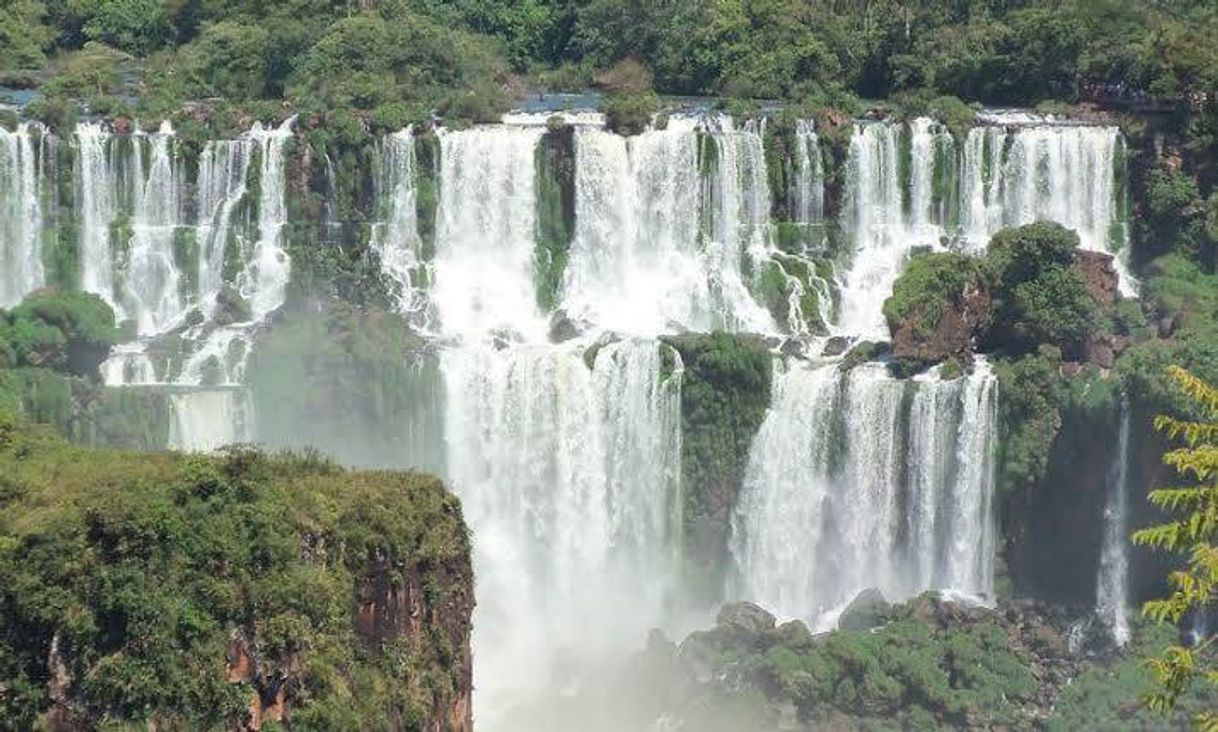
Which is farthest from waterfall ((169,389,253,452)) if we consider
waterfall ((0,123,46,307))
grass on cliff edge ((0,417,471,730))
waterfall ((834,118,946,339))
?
grass on cliff edge ((0,417,471,730))

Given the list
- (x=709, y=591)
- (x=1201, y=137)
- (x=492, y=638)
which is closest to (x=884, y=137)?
(x=1201, y=137)

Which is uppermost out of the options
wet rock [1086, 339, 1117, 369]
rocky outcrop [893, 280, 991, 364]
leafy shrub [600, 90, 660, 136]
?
leafy shrub [600, 90, 660, 136]

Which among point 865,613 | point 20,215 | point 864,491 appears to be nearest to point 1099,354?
point 864,491

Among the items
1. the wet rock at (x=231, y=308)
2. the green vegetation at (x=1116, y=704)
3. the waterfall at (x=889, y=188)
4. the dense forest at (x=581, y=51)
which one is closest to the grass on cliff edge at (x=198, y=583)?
the green vegetation at (x=1116, y=704)

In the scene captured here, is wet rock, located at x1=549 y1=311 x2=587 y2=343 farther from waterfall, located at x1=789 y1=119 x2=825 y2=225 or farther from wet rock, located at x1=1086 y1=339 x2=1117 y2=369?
wet rock, located at x1=1086 y1=339 x2=1117 y2=369

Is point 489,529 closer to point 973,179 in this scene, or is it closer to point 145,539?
point 973,179

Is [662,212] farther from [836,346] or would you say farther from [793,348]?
[836,346]

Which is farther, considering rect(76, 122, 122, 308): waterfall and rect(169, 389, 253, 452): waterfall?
rect(76, 122, 122, 308): waterfall
